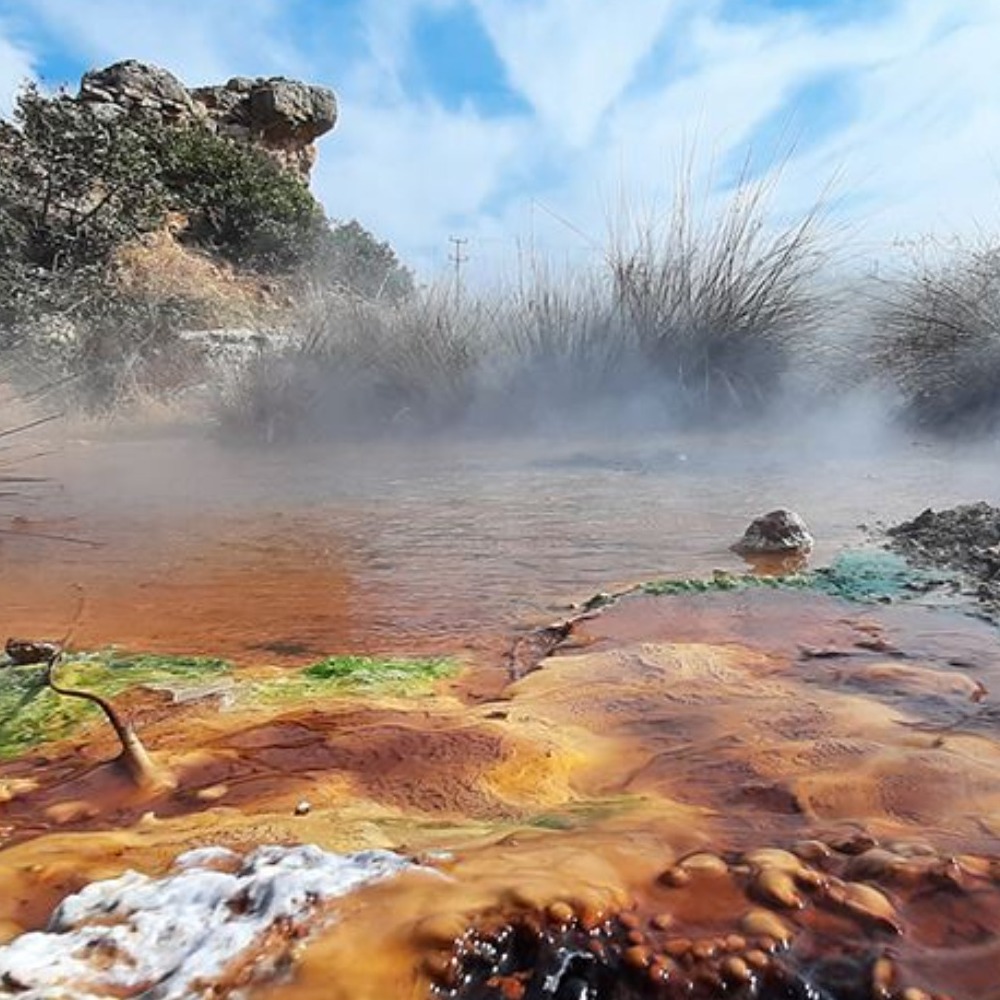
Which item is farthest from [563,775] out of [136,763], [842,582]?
[842,582]

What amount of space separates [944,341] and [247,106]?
63.6 ft

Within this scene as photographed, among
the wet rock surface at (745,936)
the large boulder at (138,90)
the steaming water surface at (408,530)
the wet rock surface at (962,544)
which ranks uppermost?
the large boulder at (138,90)

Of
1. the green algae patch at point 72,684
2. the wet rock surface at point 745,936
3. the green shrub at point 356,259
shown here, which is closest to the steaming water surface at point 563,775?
the wet rock surface at point 745,936

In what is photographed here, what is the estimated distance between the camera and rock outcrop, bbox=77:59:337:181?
787 inches

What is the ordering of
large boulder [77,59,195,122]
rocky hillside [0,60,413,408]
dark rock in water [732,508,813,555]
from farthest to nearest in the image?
large boulder [77,59,195,122] → rocky hillside [0,60,413,408] → dark rock in water [732,508,813,555]

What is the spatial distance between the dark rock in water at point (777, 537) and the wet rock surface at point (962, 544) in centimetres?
37

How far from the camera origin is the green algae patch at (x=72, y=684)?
210 cm

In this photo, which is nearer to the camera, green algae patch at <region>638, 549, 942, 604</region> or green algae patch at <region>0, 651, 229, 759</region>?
green algae patch at <region>0, 651, 229, 759</region>

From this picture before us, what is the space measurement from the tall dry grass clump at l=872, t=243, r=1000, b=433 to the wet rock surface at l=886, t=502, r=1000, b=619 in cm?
513

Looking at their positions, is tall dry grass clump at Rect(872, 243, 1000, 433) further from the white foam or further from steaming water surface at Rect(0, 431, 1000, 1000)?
the white foam

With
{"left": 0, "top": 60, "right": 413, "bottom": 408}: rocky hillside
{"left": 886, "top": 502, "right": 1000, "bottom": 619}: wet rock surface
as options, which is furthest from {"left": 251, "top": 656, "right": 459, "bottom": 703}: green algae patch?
{"left": 0, "top": 60, "right": 413, "bottom": 408}: rocky hillside

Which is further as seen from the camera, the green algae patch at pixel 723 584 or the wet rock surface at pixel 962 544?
the green algae patch at pixel 723 584

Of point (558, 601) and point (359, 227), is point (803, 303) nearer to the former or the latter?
point (558, 601)

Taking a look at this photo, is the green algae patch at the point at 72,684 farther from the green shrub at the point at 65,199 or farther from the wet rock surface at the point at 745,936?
the green shrub at the point at 65,199
